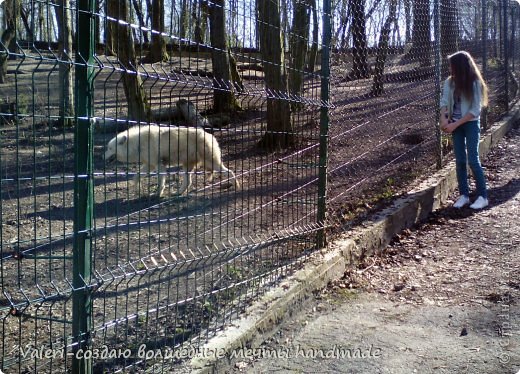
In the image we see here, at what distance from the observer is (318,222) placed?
17.0 feet

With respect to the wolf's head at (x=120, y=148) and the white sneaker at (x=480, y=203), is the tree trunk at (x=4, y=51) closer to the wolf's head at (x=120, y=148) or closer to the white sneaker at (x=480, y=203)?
the wolf's head at (x=120, y=148)

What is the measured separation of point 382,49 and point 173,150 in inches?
143

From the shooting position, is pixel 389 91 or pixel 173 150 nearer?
pixel 173 150

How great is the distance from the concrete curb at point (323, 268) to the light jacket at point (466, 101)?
95cm

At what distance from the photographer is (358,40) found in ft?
21.4

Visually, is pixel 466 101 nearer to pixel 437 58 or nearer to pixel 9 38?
pixel 437 58

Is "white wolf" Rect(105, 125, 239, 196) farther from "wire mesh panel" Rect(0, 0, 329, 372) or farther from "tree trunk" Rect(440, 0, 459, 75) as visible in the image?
"tree trunk" Rect(440, 0, 459, 75)

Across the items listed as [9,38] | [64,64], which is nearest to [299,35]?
[9,38]

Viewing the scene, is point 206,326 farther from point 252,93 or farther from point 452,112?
point 452,112

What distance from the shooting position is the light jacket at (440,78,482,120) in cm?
712

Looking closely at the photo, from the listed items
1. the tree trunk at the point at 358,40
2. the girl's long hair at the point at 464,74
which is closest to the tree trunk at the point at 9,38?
the tree trunk at the point at 358,40

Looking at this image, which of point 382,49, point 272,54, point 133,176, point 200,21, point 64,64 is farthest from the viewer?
point 382,49

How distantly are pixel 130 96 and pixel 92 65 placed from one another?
1.44 m

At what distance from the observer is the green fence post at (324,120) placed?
5.03 meters
